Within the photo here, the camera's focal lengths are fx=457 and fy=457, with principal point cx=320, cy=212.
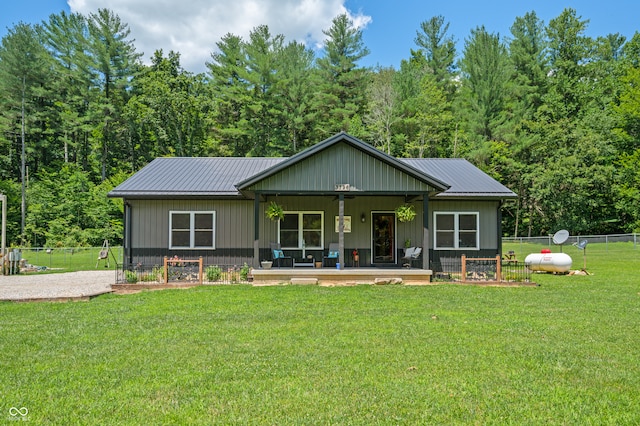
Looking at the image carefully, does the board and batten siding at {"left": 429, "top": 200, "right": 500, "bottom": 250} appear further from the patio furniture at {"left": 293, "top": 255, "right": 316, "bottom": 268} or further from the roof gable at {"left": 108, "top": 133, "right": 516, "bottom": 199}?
the patio furniture at {"left": 293, "top": 255, "right": 316, "bottom": 268}

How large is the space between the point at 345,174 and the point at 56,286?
8.84 m

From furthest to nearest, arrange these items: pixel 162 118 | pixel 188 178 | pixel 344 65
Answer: pixel 162 118
pixel 344 65
pixel 188 178

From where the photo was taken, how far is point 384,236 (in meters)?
16.4

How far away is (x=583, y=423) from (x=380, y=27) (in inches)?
1138

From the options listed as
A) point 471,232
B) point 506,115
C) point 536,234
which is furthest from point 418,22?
point 471,232

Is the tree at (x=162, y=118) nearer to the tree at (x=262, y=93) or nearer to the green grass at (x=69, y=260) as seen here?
the tree at (x=262, y=93)

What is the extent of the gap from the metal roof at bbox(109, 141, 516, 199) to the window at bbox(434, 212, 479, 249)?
2.75 feet

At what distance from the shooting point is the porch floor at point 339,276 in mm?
13039

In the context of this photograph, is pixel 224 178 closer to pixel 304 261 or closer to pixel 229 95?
pixel 304 261

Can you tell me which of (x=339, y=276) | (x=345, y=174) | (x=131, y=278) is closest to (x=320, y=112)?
(x=345, y=174)

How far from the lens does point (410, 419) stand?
3.79 m

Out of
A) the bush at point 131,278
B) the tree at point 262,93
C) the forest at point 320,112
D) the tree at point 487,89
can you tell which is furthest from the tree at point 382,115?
the bush at point 131,278

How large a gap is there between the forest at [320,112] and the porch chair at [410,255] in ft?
64.2

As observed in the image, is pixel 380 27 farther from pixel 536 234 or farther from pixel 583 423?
pixel 583 423
